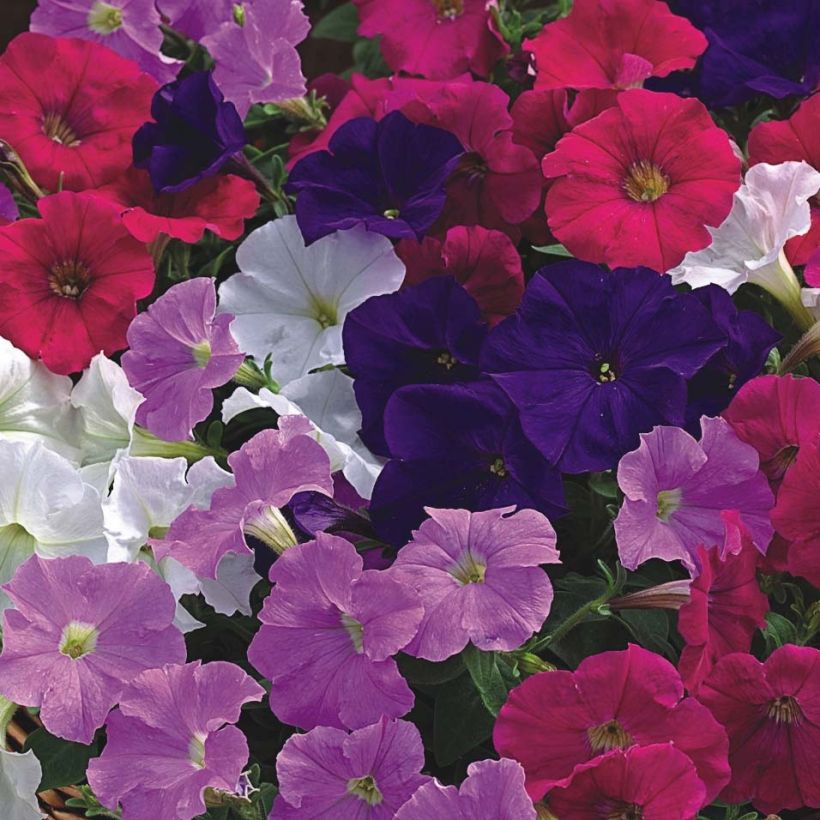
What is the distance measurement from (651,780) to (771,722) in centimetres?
12

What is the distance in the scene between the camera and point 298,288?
883 millimetres

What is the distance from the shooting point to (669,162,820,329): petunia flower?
2.63 ft

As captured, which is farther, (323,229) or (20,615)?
(323,229)

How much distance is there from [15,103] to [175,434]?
32cm

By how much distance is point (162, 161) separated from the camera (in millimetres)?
909

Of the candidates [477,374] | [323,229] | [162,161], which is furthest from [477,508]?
[162,161]

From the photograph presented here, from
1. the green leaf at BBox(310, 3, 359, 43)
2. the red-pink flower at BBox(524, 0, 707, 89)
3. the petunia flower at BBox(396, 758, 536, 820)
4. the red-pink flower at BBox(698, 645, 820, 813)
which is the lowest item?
the red-pink flower at BBox(698, 645, 820, 813)

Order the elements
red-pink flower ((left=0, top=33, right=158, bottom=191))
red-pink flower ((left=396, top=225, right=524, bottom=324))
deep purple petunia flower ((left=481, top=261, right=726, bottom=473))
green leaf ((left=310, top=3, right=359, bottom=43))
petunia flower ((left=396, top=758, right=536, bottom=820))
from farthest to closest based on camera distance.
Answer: green leaf ((left=310, top=3, right=359, bottom=43))
red-pink flower ((left=0, top=33, right=158, bottom=191))
red-pink flower ((left=396, top=225, right=524, bottom=324))
deep purple petunia flower ((left=481, top=261, right=726, bottom=473))
petunia flower ((left=396, top=758, right=536, bottom=820))

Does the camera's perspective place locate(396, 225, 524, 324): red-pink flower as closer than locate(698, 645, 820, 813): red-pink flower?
No

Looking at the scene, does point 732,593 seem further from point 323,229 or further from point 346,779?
point 323,229

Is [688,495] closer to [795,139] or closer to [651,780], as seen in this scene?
[651,780]

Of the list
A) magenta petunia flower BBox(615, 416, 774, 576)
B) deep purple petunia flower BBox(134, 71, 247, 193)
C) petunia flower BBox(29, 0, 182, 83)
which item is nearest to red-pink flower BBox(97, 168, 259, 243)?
deep purple petunia flower BBox(134, 71, 247, 193)

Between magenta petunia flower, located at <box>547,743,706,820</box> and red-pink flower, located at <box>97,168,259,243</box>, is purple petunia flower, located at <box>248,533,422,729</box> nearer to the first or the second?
magenta petunia flower, located at <box>547,743,706,820</box>

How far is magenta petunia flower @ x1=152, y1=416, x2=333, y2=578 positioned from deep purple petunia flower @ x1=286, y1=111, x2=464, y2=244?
0.20 metres
